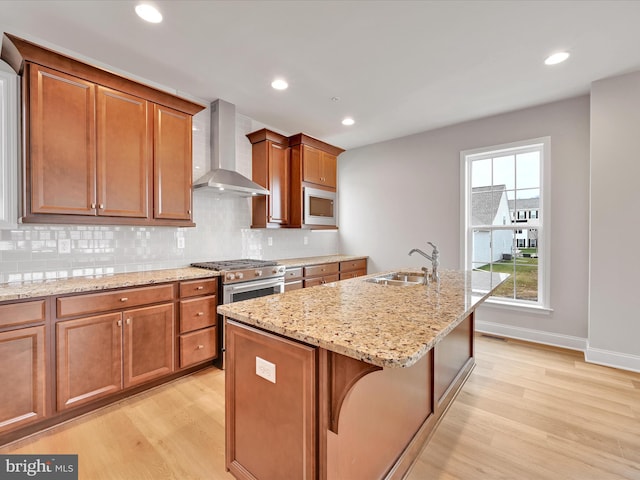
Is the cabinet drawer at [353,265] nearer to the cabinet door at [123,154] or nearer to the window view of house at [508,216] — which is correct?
the window view of house at [508,216]

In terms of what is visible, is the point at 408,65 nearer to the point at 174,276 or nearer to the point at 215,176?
the point at 215,176

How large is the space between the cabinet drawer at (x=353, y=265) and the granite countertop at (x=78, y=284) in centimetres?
215

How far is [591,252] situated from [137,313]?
416 cm

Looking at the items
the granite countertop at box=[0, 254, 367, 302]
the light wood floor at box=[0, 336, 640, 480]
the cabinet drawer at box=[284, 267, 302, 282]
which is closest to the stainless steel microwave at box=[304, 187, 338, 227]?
the cabinet drawer at box=[284, 267, 302, 282]

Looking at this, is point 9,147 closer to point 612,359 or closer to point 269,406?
point 269,406

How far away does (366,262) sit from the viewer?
495cm

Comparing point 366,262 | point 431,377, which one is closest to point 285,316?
point 431,377

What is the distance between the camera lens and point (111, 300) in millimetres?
2125

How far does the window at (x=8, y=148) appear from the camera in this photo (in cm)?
196

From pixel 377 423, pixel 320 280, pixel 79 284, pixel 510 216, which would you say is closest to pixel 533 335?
pixel 510 216

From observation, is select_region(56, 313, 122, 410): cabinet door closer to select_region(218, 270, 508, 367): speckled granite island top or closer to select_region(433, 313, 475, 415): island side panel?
select_region(218, 270, 508, 367): speckled granite island top

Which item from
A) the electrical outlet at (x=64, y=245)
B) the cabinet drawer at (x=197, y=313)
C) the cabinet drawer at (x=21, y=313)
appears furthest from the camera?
the cabinet drawer at (x=197, y=313)

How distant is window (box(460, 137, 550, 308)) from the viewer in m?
3.47

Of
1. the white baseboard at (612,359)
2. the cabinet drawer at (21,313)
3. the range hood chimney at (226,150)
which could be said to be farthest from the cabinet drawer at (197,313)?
the white baseboard at (612,359)
